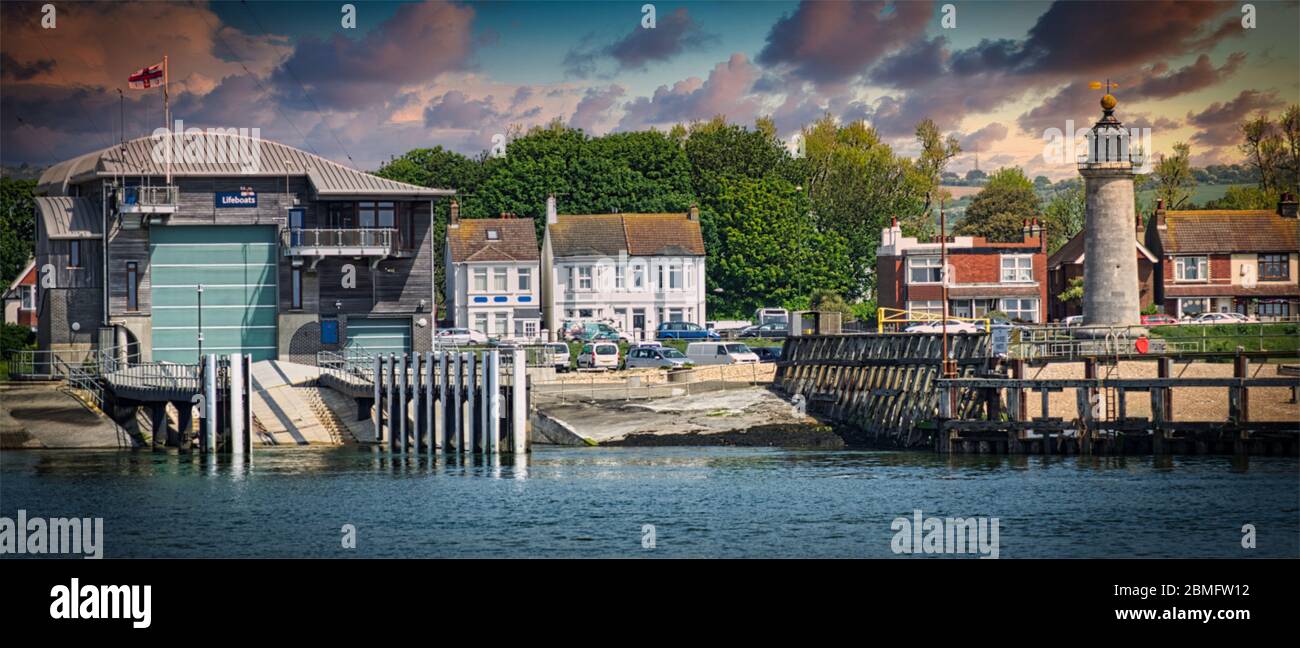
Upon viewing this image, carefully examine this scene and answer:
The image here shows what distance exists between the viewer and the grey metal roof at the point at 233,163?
77.4m

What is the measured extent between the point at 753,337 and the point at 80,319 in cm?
3992

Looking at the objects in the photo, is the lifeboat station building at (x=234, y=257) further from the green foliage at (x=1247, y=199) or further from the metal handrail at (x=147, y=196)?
the green foliage at (x=1247, y=199)

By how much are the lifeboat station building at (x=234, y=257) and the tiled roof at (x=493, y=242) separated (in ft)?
97.0


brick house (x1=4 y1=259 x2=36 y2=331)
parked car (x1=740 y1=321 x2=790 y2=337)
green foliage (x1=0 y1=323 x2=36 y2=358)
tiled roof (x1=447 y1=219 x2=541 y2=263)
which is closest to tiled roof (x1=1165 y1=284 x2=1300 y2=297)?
parked car (x1=740 y1=321 x2=790 y2=337)

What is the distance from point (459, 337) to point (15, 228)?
48812 millimetres

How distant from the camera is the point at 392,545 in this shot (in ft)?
156

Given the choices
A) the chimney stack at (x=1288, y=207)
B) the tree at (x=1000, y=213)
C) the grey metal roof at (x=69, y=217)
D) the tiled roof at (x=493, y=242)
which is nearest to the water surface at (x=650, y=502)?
the grey metal roof at (x=69, y=217)

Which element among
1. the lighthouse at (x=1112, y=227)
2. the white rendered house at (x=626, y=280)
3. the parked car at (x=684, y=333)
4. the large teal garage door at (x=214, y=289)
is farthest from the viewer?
the white rendered house at (x=626, y=280)

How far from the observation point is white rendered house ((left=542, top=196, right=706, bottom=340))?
111125mm

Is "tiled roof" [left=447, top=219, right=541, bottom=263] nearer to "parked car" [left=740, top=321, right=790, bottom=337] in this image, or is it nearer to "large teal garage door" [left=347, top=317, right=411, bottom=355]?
"parked car" [left=740, top=321, right=790, bottom=337]

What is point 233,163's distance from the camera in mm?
77938

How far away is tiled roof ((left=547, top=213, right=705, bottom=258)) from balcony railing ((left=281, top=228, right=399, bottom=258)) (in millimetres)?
34285

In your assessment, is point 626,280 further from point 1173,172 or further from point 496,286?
point 1173,172
